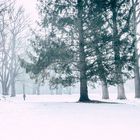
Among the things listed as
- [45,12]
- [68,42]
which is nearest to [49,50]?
[68,42]

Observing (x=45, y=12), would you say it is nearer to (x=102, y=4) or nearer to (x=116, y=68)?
(x=102, y=4)

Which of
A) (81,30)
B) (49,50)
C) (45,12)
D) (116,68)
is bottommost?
(116,68)

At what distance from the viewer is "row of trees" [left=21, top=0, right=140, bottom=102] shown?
16547mm

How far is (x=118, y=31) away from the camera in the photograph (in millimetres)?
18109

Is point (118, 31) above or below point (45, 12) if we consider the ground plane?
below

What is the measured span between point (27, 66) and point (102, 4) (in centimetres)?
609

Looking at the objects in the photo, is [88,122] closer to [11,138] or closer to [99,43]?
[11,138]

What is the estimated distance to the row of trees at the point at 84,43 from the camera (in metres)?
16.5

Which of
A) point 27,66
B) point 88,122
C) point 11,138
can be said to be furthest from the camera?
A: point 27,66

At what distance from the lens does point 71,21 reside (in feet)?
56.1

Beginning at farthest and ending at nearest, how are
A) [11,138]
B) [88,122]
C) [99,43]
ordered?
[99,43], [88,122], [11,138]

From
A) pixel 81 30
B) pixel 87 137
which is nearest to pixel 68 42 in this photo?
pixel 81 30

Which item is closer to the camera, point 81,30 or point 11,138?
point 11,138

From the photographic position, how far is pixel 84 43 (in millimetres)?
16906
